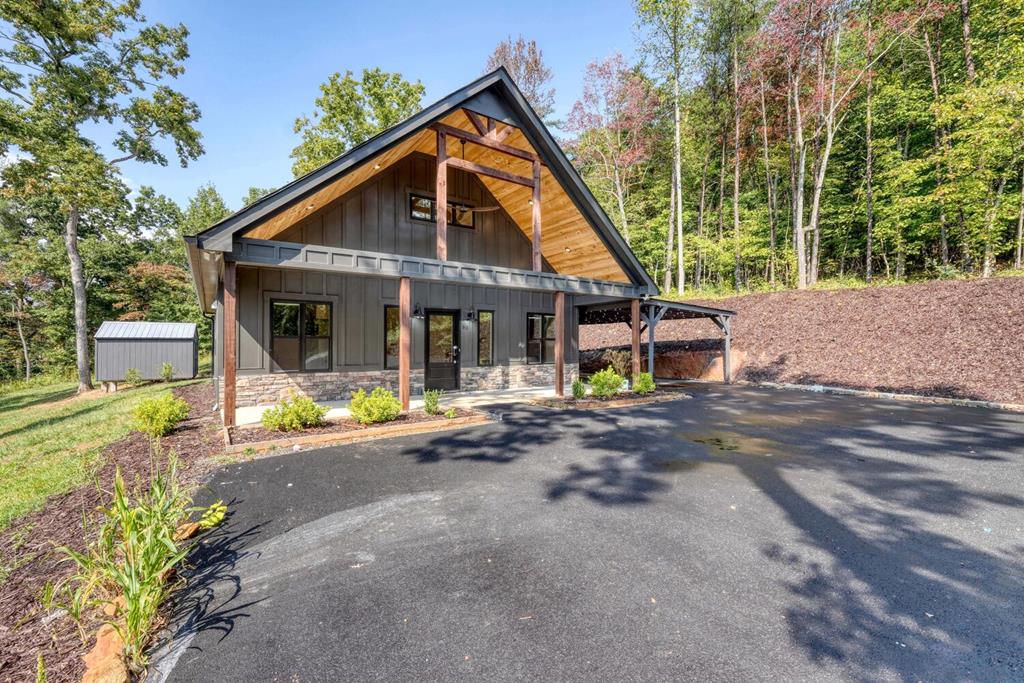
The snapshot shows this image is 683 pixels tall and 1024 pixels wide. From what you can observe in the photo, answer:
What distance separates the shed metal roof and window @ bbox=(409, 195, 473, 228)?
41.1ft

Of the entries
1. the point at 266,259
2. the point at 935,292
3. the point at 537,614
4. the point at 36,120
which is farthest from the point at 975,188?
the point at 36,120

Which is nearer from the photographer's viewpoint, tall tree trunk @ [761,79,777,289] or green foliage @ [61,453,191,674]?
green foliage @ [61,453,191,674]

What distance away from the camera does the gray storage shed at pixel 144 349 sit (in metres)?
14.6

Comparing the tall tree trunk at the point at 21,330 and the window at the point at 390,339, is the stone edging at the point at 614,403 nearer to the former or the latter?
the window at the point at 390,339

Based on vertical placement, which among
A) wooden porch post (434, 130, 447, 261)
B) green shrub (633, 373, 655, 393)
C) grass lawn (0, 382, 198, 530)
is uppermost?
wooden porch post (434, 130, 447, 261)

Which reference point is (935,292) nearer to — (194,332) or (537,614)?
(537,614)

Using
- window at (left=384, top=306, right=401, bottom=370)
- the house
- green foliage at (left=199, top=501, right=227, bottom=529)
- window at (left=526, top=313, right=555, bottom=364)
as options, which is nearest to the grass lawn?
the house

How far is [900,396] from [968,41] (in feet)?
46.6

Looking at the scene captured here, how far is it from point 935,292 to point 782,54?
12.6 m

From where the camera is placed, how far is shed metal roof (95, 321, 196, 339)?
14.8m

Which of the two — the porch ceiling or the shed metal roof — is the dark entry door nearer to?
the porch ceiling

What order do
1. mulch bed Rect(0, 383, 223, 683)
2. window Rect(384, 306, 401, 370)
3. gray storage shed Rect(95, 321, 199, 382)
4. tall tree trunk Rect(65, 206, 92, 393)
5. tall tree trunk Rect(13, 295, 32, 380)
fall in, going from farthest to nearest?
tall tree trunk Rect(13, 295, 32, 380), tall tree trunk Rect(65, 206, 92, 393), gray storage shed Rect(95, 321, 199, 382), window Rect(384, 306, 401, 370), mulch bed Rect(0, 383, 223, 683)

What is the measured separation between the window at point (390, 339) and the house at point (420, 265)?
4 centimetres

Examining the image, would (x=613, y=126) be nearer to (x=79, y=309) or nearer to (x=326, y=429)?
(x=326, y=429)
